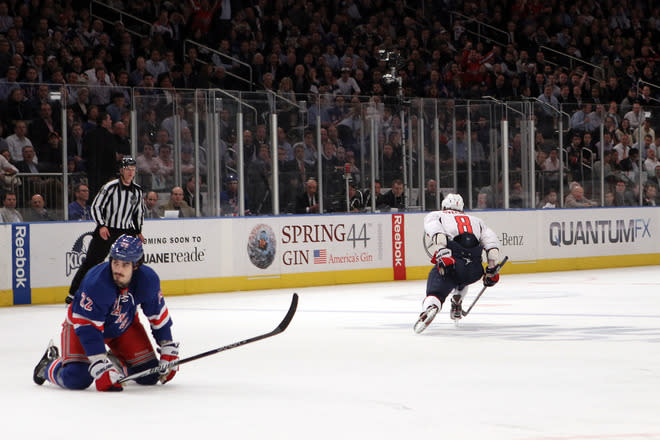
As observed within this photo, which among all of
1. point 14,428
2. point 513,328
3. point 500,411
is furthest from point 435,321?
point 14,428

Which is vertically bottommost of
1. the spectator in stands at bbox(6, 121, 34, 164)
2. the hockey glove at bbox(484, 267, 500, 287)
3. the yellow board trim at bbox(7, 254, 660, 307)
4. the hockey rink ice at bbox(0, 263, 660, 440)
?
the hockey rink ice at bbox(0, 263, 660, 440)

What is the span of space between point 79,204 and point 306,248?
3.26m

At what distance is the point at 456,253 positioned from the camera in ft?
29.9

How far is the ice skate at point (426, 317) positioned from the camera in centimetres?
859

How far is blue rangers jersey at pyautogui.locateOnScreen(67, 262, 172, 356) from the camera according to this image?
18.4 feet

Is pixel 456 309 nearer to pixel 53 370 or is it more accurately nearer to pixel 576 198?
pixel 53 370

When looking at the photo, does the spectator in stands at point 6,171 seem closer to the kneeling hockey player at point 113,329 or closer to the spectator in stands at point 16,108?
the spectator in stands at point 16,108

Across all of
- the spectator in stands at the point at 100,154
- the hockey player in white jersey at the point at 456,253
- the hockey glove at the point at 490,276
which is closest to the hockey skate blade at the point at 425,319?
the hockey player in white jersey at the point at 456,253

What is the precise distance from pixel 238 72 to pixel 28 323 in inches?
295

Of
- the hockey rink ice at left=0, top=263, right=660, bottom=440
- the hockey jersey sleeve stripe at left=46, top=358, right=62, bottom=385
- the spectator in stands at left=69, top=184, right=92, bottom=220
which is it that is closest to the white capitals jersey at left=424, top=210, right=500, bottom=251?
the hockey rink ice at left=0, top=263, right=660, bottom=440

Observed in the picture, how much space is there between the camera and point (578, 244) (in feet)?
54.4

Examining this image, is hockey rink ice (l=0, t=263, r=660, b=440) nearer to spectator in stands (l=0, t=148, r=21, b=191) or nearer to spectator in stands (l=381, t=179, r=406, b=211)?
spectator in stands (l=0, t=148, r=21, b=191)

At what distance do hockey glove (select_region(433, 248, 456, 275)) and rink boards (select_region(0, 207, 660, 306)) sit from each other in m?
4.89

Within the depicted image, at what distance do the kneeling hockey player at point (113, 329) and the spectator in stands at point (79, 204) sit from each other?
616cm
